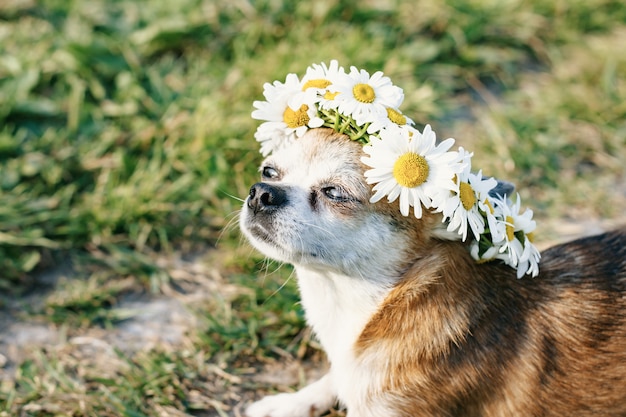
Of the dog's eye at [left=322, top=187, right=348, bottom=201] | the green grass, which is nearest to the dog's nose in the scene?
the dog's eye at [left=322, top=187, right=348, bottom=201]

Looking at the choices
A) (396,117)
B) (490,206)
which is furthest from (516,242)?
(396,117)

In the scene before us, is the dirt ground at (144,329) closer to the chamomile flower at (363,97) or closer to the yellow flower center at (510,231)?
the yellow flower center at (510,231)

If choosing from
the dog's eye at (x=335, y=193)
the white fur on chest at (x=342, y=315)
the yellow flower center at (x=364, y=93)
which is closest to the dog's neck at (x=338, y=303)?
the white fur on chest at (x=342, y=315)

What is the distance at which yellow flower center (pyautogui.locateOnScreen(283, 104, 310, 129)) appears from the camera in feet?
10.1

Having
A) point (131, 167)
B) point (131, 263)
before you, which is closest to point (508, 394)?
point (131, 263)

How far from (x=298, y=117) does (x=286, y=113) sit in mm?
70

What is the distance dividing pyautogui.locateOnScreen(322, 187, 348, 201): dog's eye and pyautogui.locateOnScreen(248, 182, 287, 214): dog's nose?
17 centimetres

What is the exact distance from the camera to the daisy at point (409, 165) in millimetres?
2713

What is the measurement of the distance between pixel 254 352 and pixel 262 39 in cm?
285

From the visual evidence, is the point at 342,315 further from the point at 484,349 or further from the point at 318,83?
the point at 318,83

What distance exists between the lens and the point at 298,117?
121 inches

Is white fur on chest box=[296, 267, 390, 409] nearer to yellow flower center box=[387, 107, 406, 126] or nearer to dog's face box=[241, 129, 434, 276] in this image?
dog's face box=[241, 129, 434, 276]

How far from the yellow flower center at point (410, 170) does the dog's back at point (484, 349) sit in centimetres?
37

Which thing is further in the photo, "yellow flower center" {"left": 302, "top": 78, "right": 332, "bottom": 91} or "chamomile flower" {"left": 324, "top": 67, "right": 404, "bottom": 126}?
"yellow flower center" {"left": 302, "top": 78, "right": 332, "bottom": 91}
